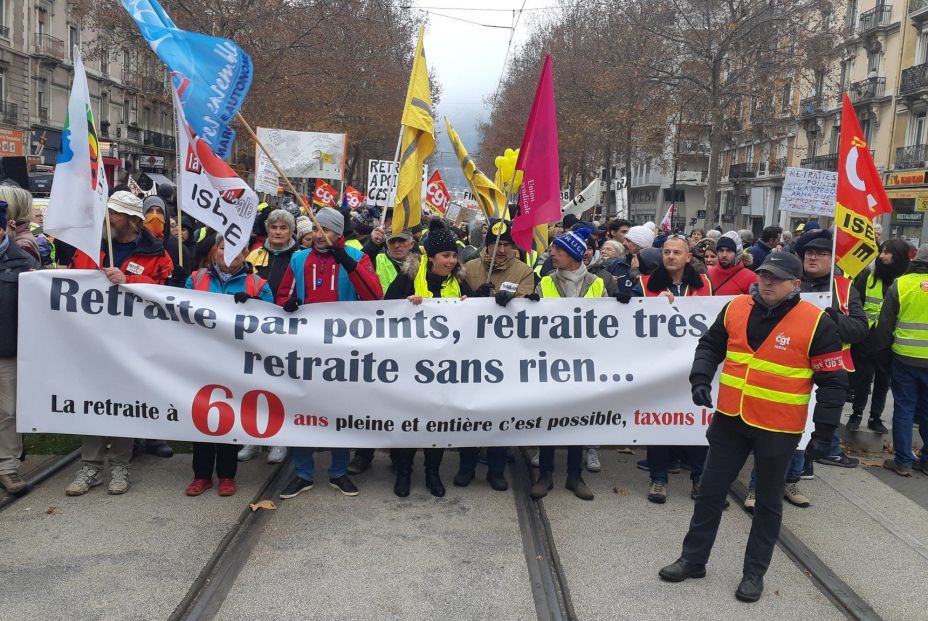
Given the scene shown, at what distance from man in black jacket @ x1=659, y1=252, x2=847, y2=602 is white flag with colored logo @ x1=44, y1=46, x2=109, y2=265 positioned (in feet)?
12.9

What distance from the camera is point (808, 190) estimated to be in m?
10.9

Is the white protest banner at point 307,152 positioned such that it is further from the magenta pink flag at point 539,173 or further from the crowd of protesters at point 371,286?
the magenta pink flag at point 539,173

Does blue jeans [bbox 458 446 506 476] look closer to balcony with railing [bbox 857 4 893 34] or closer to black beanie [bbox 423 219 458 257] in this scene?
black beanie [bbox 423 219 458 257]

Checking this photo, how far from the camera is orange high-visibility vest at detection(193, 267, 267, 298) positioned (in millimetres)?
5813

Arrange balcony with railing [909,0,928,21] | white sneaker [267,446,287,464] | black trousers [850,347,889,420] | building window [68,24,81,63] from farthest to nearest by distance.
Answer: building window [68,24,81,63], balcony with railing [909,0,928,21], black trousers [850,347,889,420], white sneaker [267,446,287,464]

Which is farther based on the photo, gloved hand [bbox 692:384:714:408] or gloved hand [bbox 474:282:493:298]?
gloved hand [bbox 474:282:493:298]

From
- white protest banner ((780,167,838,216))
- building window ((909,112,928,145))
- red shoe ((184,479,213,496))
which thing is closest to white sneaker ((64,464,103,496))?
red shoe ((184,479,213,496))

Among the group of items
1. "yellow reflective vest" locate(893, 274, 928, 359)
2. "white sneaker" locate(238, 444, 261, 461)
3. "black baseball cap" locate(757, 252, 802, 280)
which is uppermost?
"black baseball cap" locate(757, 252, 802, 280)

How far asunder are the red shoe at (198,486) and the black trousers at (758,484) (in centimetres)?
329

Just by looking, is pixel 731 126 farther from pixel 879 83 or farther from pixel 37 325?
pixel 37 325

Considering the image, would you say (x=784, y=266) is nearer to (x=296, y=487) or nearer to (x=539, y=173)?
(x=539, y=173)

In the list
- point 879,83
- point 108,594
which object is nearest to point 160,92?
point 108,594

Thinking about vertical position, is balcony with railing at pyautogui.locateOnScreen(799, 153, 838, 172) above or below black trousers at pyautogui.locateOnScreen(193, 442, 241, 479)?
above

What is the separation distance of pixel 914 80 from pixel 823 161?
8621 mm
